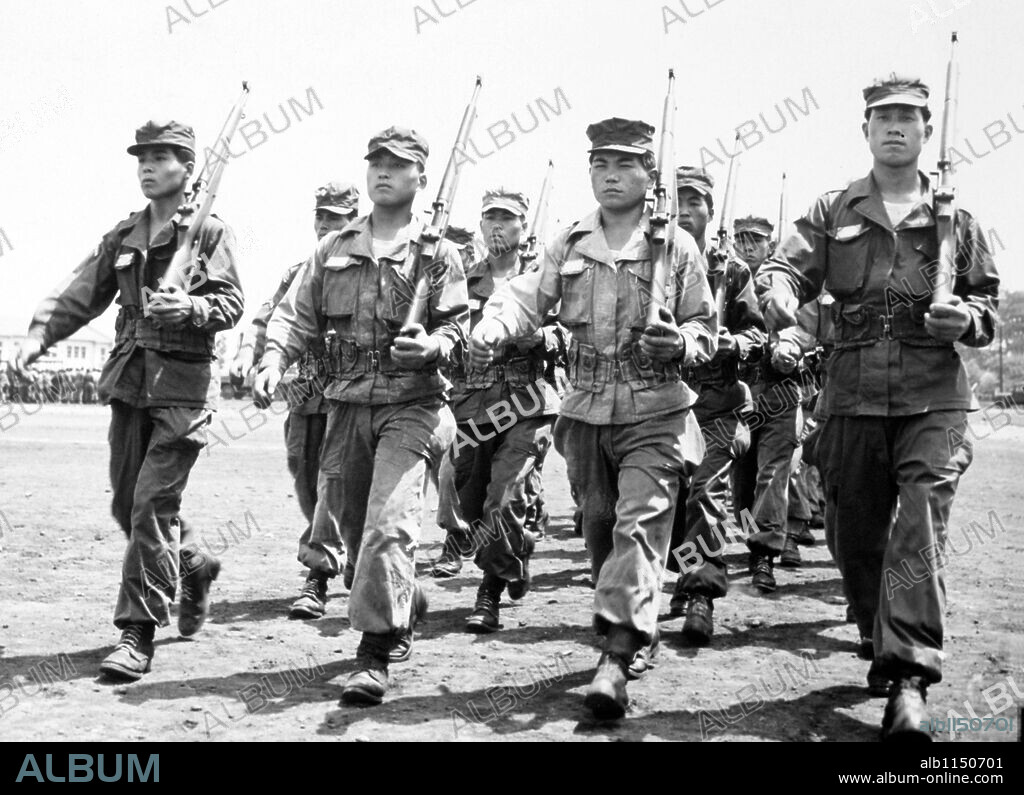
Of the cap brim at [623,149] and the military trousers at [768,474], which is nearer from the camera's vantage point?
the cap brim at [623,149]

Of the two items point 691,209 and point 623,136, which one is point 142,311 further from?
point 691,209

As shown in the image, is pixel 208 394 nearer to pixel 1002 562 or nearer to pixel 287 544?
pixel 287 544

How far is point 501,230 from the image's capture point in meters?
8.15

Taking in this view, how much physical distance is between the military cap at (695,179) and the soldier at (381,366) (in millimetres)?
2359

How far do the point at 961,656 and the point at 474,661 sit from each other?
2.63m

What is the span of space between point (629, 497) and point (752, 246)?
5591 millimetres

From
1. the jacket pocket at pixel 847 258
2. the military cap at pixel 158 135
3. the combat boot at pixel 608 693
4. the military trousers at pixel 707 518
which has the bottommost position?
the combat boot at pixel 608 693

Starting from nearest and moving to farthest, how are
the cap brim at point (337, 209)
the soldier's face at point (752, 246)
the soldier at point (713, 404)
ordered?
the soldier at point (713, 404)
the cap brim at point (337, 209)
the soldier's face at point (752, 246)

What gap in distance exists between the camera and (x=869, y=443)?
514 centimetres

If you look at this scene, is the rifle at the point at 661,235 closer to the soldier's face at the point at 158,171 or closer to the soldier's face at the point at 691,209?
the soldier's face at the point at 691,209

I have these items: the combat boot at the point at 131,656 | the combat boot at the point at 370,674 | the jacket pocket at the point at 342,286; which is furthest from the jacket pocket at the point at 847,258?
the combat boot at the point at 131,656

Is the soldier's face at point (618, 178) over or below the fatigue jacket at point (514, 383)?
over

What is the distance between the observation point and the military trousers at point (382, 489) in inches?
202
